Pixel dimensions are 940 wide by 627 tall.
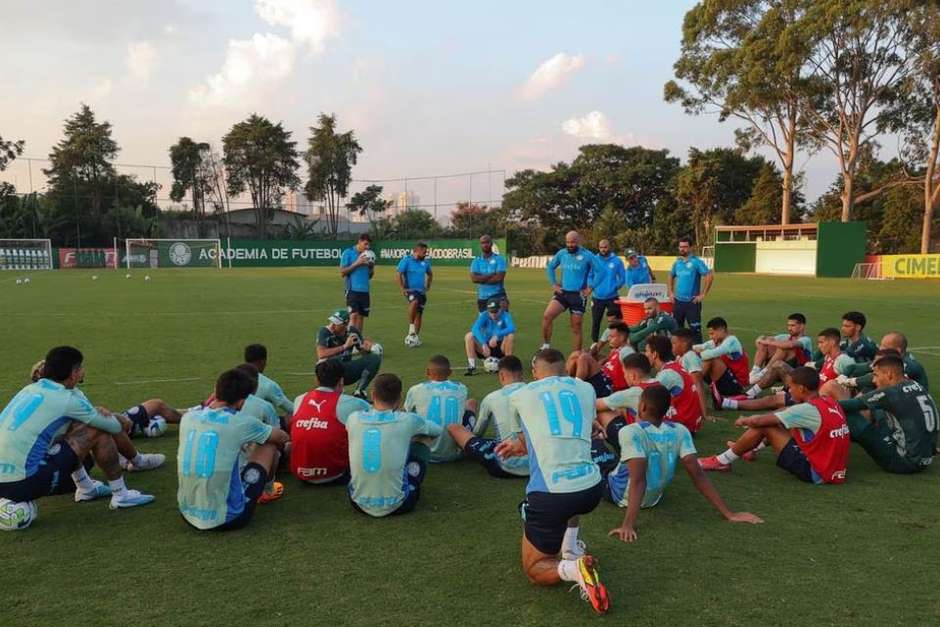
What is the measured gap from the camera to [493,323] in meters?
10.3

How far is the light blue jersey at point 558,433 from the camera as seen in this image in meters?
3.56

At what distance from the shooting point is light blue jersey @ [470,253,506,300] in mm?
11462

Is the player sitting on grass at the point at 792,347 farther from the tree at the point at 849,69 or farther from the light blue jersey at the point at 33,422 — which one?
the tree at the point at 849,69

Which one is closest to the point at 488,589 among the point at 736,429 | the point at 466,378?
the point at 736,429

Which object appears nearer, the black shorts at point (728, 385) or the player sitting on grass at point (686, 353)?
the player sitting on grass at point (686, 353)

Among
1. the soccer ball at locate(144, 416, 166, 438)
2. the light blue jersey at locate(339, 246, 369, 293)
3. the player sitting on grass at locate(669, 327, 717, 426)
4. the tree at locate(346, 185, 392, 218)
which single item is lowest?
the soccer ball at locate(144, 416, 166, 438)

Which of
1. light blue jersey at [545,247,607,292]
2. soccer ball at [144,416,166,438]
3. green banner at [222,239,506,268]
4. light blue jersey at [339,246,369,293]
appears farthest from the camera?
green banner at [222,239,506,268]

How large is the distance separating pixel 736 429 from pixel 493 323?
4.24m

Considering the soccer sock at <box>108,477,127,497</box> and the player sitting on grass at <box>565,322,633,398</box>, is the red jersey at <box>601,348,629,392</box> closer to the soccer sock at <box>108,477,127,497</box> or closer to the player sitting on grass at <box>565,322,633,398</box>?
the player sitting on grass at <box>565,322,633,398</box>

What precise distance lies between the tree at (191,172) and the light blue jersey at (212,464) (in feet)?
234

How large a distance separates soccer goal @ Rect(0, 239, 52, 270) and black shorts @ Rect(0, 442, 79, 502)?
5638cm

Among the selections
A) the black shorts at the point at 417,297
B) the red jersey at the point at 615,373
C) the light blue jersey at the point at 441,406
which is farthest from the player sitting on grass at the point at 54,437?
the black shorts at the point at 417,297

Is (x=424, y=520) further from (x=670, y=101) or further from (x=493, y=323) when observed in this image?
(x=670, y=101)

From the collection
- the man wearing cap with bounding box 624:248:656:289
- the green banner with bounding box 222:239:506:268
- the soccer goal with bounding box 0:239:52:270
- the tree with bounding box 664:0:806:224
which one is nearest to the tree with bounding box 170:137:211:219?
the green banner with bounding box 222:239:506:268
